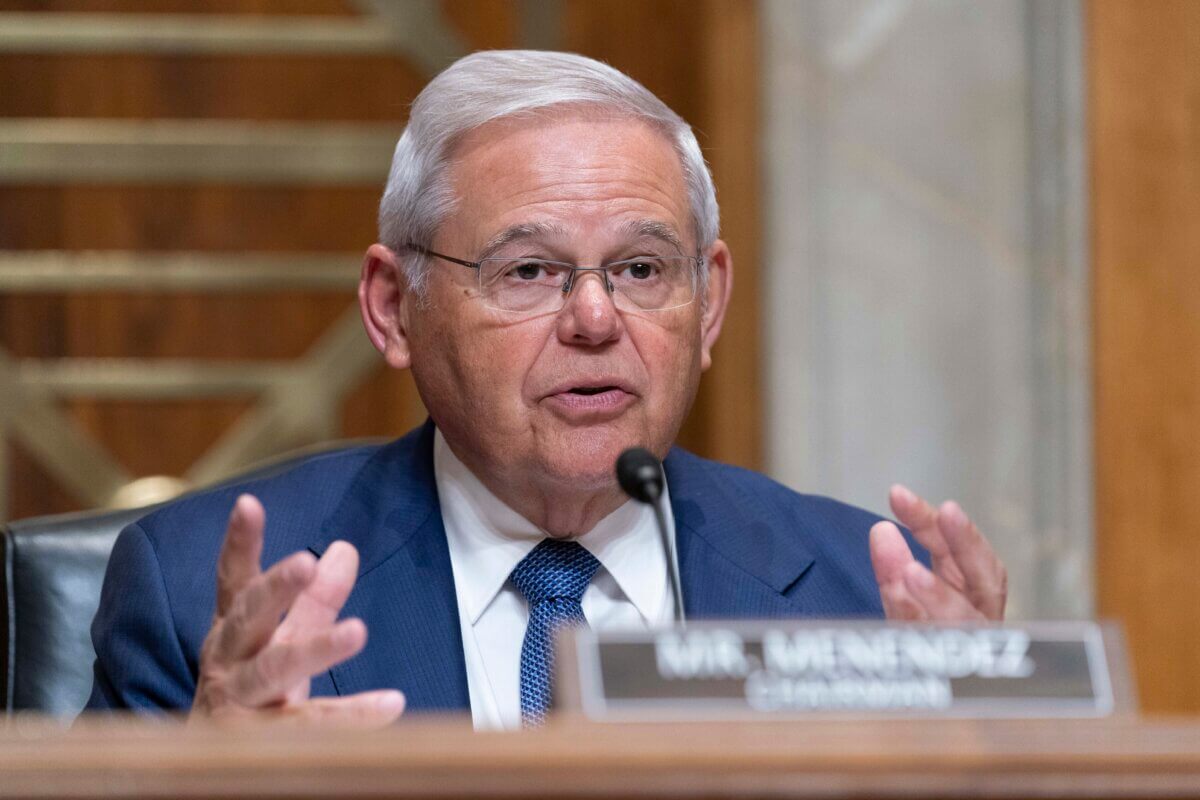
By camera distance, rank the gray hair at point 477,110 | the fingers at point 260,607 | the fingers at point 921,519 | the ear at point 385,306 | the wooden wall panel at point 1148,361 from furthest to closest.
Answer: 1. the wooden wall panel at point 1148,361
2. the ear at point 385,306
3. the gray hair at point 477,110
4. the fingers at point 921,519
5. the fingers at point 260,607

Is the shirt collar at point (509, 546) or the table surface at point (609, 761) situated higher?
the table surface at point (609, 761)

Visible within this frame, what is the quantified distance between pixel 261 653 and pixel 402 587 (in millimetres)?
577

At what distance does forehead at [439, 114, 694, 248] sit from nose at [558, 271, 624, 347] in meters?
0.06

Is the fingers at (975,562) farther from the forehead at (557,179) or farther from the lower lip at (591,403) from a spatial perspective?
the forehead at (557,179)

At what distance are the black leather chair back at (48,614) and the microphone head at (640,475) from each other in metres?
0.78

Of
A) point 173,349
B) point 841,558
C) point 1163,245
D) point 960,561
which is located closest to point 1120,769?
point 960,561

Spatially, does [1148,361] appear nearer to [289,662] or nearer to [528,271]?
Result: [528,271]

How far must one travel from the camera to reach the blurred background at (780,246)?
308 centimetres

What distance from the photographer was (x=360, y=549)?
6.12ft

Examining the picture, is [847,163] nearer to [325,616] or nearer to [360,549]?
[360,549]

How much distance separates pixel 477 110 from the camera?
191 centimetres

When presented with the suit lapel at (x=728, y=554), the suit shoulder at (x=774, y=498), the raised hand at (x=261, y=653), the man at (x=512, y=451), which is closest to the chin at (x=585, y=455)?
the man at (x=512, y=451)

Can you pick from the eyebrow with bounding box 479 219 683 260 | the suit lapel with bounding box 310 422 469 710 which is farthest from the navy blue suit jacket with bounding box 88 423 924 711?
the eyebrow with bounding box 479 219 683 260

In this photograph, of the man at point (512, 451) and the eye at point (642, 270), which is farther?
Answer: the eye at point (642, 270)
